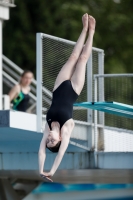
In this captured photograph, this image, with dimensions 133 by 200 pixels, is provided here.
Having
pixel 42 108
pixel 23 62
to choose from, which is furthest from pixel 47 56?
pixel 23 62

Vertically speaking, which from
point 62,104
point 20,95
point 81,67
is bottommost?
point 20,95

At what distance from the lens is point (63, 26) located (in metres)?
34.4

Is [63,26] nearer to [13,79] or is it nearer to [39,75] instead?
[13,79]

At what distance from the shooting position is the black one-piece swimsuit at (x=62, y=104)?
15359 millimetres

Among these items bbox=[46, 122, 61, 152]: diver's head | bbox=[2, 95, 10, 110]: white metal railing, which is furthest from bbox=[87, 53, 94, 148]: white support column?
bbox=[46, 122, 61, 152]: diver's head

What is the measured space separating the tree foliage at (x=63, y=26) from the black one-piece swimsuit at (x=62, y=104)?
18366mm

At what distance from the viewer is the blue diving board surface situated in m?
15.6

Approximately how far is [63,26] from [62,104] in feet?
62.4

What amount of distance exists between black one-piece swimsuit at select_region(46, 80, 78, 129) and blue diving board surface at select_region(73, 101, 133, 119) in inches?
12.6

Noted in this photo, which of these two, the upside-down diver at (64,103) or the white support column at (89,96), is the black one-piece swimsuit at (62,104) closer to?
the upside-down diver at (64,103)

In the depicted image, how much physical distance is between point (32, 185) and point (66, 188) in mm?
946

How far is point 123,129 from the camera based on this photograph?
17.7m

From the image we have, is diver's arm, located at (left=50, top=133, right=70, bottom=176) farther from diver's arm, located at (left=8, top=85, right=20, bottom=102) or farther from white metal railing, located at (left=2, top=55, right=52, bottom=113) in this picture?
white metal railing, located at (left=2, top=55, right=52, bottom=113)

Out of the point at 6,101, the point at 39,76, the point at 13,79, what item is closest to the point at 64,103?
the point at 39,76
